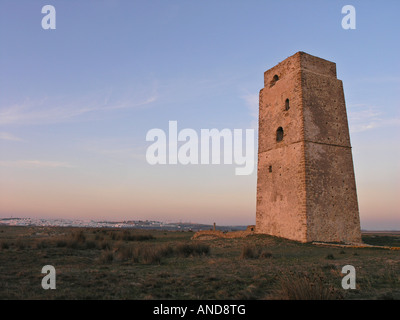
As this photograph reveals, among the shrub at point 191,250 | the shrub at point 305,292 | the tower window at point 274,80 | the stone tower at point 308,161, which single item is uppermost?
the tower window at point 274,80

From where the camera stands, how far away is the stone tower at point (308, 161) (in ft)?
57.4

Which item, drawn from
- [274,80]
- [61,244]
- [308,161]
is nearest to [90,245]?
[61,244]

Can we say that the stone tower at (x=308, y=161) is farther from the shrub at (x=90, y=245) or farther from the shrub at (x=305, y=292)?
the shrub at (x=305, y=292)

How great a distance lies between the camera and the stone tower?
1750 centimetres

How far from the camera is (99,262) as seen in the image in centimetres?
1042

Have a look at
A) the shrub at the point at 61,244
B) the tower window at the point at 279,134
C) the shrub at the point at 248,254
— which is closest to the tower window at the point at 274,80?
the tower window at the point at 279,134

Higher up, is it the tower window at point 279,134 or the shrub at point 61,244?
the tower window at point 279,134

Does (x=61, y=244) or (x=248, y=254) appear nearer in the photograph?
(x=248, y=254)

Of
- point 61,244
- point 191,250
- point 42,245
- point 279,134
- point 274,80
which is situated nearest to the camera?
point 191,250

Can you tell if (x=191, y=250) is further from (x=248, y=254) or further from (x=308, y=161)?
(x=308, y=161)

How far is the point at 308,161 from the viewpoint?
57.7 ft

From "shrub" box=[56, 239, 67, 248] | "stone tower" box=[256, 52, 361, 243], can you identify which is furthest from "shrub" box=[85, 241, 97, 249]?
"stone tower" box=[256, 52, 361, 243]

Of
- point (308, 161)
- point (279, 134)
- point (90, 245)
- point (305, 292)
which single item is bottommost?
point (90, 245)
